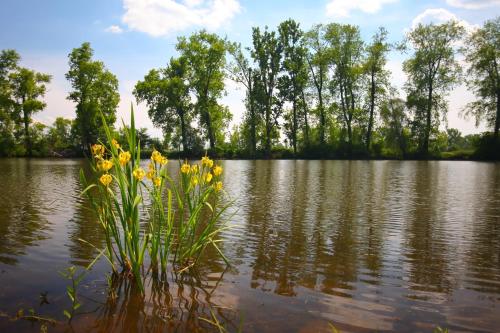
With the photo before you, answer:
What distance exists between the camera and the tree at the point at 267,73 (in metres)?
52.8

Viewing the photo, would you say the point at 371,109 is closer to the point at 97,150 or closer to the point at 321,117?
the point at 321,117

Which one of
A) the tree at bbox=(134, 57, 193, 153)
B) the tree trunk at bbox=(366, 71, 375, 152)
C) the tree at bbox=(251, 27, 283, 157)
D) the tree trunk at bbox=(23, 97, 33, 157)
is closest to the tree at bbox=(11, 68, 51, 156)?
the tree trunk at bbox=(23, 97, 33, 157)

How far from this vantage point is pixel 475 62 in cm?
4472

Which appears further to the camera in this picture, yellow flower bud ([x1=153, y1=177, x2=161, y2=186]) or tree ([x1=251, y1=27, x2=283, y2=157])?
tree ([x1=251, y1=27, x2=283, y2=157])

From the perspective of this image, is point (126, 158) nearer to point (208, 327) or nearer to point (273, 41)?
point (208, 327)

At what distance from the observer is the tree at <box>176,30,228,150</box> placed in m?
52.6

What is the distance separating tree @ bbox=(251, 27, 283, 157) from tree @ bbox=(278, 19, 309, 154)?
107 centimetres

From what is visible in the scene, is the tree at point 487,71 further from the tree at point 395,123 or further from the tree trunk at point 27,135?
the tree trunk at point 27,135

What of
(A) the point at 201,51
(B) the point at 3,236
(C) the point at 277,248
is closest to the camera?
(C) the point at 277,248

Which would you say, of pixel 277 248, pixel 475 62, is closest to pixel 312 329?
pixel 277 248

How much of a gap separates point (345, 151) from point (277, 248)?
46.0 meters

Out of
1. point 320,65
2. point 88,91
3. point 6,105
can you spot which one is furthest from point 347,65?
point 6,105

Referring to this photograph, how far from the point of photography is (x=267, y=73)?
54.3m

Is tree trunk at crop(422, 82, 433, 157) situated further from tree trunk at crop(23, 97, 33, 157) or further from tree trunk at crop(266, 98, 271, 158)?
tree trunk at crop(23, 97, 33, 157)
